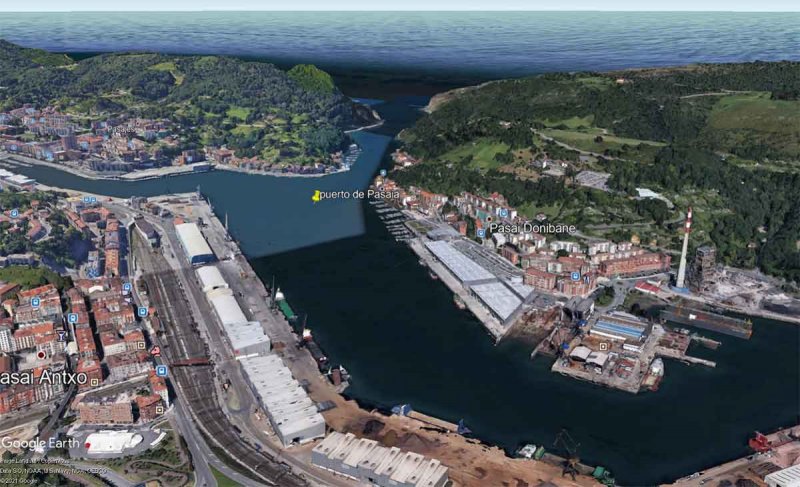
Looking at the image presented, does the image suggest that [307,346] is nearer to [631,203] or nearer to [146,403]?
[146,403]

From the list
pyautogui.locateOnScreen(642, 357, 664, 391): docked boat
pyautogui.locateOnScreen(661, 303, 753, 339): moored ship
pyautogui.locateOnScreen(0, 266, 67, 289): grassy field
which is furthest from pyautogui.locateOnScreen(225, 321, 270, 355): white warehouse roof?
pyautogui.locateOnScreen(661, 303, 753, 339): moored ship

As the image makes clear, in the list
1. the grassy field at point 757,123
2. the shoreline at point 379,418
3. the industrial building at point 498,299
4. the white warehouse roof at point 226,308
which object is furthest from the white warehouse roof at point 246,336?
the grassy field at point 757,123

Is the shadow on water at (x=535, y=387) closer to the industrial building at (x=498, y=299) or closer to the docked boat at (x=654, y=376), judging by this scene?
A: the docked boat at (x=654, y=376)

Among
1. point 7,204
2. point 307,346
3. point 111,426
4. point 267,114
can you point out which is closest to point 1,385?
point 111,426

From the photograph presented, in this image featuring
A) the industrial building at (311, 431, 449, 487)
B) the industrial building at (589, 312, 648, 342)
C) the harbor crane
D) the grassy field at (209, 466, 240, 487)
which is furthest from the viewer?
the industrial building at (589, 312, 648, 342)

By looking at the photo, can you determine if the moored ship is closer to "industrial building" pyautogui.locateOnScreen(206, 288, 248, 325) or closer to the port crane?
the port crane

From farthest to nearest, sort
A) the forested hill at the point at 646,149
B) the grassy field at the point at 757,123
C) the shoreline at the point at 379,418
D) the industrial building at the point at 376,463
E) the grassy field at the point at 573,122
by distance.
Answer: the grassy field at the point at 573,122
the grassy field at the point at 757,123
the forested hill at the point at 646,149
the shoreline at the point at 379,418
the industrial building at the point at 376,463

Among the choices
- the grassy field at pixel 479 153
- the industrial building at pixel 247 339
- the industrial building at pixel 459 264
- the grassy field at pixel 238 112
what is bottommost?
the industrial building at pixel 459 264

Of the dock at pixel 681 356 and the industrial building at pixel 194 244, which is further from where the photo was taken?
the industrial building at pixel 194 244
